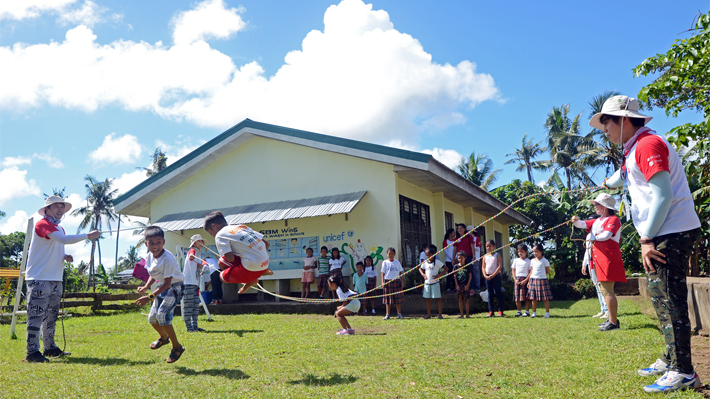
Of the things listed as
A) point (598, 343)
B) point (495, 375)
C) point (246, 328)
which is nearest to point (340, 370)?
point (495, 375)

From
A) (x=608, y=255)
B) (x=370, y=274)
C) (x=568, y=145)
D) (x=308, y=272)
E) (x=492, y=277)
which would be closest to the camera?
(x=608, y=255)

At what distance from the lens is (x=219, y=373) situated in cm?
493

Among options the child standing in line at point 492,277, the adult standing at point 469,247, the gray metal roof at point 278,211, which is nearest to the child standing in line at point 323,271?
the gray metal roof at point 278,211

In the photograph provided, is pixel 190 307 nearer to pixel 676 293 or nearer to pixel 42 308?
pixel 42 308

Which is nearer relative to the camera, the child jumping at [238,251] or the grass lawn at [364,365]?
the grass lawn at [364,365]

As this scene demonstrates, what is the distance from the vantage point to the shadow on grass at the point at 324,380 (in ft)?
14.3

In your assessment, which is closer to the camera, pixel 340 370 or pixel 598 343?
pixel 340 370

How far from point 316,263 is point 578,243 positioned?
53.8ft

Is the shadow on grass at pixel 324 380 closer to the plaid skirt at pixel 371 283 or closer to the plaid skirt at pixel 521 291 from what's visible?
the plaid skirt at pixel 521 291

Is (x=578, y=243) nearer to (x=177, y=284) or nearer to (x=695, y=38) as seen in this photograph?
(x=695, y=38)

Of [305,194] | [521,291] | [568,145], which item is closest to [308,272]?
[305,194]

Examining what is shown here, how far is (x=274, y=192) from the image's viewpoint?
15359mm

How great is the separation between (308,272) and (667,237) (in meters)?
11.3

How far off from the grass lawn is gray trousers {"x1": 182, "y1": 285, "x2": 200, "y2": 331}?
2.58 feet
